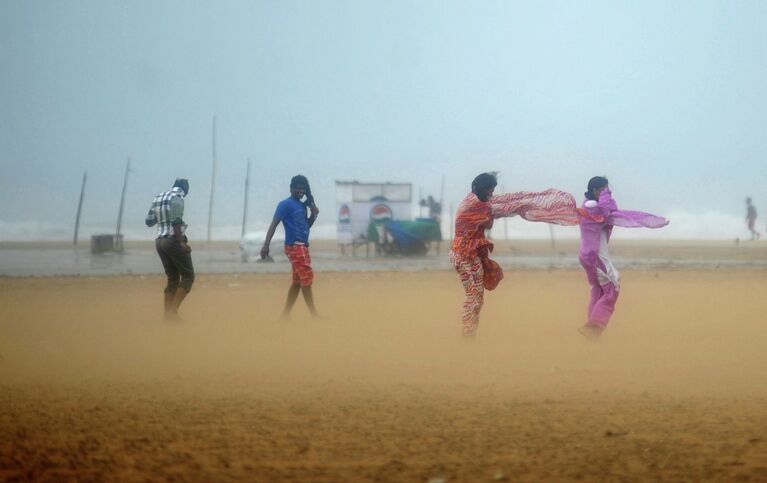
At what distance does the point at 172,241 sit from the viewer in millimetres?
11531

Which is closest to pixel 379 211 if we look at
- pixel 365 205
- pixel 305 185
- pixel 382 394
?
pixel 365 205

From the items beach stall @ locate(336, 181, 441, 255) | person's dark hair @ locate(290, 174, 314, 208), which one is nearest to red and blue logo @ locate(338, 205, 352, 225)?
beach stall @ locate(336, 181, 441, 255)

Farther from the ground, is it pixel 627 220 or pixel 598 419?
pixel 627 220

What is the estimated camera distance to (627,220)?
1023 centimetres

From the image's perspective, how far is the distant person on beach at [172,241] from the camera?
37.7ft

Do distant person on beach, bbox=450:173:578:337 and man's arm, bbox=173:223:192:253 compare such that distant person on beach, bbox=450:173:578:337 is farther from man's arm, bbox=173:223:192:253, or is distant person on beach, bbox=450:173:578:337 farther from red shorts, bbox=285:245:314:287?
man's arm, bbox=173:223:192:253

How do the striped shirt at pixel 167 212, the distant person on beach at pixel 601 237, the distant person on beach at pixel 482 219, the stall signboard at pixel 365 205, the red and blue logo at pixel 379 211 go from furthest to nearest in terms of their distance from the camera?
the red and blue logo at pixel 379 211 → the stall signboard at pixel 365 205 → the striped shirt at pixel 167 212 → the distant person on beach at pixel 601 237 → the distant person on beach at pixel 482 219

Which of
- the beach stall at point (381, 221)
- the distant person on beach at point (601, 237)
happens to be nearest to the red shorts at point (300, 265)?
the distant person on beach at point (601, 237)

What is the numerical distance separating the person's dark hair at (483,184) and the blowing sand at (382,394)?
5.02 ft

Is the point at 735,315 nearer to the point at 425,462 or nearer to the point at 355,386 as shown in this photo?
the point at 355,386

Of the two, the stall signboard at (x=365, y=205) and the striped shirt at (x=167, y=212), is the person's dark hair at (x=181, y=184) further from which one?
the stall signboard at (x=365, y=205)

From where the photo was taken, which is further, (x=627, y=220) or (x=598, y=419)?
(x=627, y=220)

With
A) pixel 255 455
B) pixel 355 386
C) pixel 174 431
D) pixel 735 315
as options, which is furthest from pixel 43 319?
pixel 735 315

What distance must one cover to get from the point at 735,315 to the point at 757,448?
7579 millimetres
